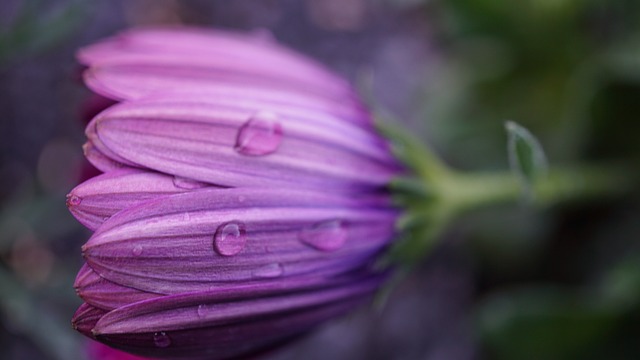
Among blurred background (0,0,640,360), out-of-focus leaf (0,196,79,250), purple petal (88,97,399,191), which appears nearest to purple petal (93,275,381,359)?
purple petal (88,97,399,191)

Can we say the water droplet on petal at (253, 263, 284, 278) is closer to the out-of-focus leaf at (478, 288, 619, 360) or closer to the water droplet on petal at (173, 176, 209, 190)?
the water droplet on petal at (173, 176, 209, 190)

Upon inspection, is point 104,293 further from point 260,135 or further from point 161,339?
point 260,135

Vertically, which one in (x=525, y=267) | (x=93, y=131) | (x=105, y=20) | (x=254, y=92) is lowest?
(x=93, y=131)

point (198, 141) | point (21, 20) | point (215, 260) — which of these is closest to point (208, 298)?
point (215, 260)

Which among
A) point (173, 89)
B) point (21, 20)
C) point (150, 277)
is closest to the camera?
point (150, 277)

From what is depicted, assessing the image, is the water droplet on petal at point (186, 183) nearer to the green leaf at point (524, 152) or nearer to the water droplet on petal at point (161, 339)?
the water droplet on petal at point (161, 339)

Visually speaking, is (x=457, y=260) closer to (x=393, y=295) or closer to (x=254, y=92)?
(x=393, y=295)

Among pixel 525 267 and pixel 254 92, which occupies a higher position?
pixel 525 267
